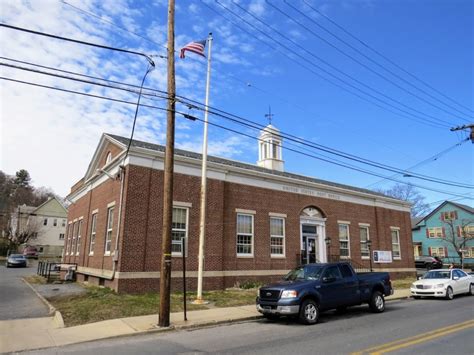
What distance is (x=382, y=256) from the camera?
2952cm

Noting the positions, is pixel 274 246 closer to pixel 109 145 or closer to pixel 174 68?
pixel 109 145

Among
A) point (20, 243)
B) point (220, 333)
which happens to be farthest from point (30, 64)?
point (20, 243)

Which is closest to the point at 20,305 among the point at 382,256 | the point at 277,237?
the point at 277,237

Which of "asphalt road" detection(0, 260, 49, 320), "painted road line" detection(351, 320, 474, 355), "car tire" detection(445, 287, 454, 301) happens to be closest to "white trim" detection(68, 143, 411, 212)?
"asphalt road" detection(0, 260, 49, 320)

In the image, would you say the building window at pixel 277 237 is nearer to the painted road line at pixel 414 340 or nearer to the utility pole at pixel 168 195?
the utility pole at pixel 168 195

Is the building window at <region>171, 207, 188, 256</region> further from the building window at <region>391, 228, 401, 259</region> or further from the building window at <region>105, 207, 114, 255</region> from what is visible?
the building window at <region>391, 228, 401, 259</region>

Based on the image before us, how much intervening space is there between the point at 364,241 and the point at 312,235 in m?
5.74

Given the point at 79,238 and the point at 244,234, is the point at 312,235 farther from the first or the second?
the point at 79,238

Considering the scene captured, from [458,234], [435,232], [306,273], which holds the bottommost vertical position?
[306,273]

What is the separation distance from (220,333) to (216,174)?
11.7m

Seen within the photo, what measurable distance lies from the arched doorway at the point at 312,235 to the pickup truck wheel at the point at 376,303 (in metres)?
10.8

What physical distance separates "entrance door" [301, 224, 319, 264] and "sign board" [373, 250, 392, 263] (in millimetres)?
5847

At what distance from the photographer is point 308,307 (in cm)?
1168

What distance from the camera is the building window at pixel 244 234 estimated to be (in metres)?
22.1
